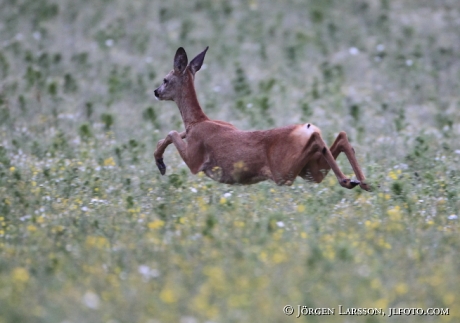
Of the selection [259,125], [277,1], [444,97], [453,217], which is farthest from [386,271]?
[277,1]

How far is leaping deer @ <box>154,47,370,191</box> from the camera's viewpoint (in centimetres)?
670

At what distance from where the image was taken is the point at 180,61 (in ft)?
25.8

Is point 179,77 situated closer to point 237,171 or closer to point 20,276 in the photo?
point 237,171

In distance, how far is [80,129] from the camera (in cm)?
1029

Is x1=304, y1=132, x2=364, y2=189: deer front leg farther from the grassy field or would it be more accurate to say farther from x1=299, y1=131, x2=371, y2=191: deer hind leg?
the grassy field

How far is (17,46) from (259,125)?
20.3 feet

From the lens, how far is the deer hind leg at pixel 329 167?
6.76m

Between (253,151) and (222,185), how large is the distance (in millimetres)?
837

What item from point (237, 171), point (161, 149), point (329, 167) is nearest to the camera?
point (329, 167)

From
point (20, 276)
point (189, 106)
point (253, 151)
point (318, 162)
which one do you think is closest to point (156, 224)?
point (20, 276)

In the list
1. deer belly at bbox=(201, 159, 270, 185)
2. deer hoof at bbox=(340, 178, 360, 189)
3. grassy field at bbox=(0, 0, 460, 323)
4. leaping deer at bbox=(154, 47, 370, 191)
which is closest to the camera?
grassy field at bbox=(0, 0, 460, 323)

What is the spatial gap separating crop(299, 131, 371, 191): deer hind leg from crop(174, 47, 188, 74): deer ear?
174 cm

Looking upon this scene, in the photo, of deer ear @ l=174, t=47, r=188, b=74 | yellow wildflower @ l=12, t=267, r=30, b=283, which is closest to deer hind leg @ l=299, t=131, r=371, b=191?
deer ear @ l=174, t=47, r=188, b=74

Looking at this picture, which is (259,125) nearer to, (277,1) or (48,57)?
(48,57)
